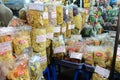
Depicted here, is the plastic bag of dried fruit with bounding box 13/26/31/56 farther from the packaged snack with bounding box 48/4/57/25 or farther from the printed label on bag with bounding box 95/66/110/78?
the printed label on bag with bounding box 95/66/110/78

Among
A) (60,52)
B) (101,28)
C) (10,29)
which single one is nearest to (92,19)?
(101,28)

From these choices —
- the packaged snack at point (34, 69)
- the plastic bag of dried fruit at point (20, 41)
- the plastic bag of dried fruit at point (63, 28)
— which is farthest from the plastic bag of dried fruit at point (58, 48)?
the packaged snack at point (34, 69)

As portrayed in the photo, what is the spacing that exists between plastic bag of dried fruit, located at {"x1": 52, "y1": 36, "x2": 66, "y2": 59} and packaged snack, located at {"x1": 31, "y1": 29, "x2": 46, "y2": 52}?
271 millimetres

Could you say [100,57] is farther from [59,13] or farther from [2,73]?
[2,73]

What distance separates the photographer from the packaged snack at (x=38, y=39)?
6.98 feet

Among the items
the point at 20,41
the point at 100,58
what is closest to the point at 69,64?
the point at 100,58

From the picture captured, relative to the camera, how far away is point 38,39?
2.13m

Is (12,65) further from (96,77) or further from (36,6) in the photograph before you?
(96,77)

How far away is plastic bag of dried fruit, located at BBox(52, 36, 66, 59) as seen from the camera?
2.40m

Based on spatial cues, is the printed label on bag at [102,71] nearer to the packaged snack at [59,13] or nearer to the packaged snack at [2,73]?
the packaged snack at [59,13]

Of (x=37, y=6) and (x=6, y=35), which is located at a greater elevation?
(x=37, y=6)

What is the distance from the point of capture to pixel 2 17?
2939mm

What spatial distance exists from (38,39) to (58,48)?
0.37 metres

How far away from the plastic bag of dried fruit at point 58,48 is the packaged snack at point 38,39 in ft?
0.89
